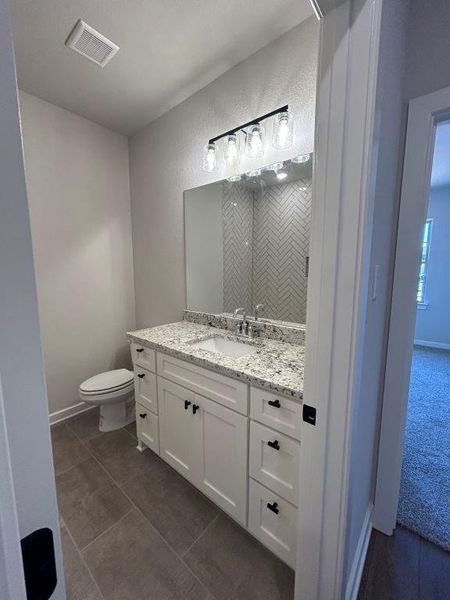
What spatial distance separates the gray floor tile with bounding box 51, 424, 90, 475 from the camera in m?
1.84

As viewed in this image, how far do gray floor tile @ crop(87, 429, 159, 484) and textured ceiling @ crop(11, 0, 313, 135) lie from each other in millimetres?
2617

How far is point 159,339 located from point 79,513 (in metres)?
1.03

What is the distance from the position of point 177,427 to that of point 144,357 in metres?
0.49

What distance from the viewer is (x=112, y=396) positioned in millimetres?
2045

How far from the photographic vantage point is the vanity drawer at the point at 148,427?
178cm

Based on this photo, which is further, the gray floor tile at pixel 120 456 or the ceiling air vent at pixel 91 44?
the gray floor tile at pixel 120 456

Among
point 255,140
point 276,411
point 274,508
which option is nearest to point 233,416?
point 276,411

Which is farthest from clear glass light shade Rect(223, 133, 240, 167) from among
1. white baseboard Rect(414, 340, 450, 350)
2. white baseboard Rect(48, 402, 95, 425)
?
white baseboard Rect(414, 340, 450, 350)

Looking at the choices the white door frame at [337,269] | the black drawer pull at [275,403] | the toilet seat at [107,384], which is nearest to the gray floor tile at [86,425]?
the toilet seat at [107,384]

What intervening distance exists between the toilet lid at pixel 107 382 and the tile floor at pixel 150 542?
1.56 feet

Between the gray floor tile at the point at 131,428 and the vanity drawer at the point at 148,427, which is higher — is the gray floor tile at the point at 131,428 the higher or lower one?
the lower one

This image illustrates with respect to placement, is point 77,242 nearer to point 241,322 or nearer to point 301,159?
point 241,322

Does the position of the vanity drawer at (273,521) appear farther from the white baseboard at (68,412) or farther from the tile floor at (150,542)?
the white baseboard at (68,412)

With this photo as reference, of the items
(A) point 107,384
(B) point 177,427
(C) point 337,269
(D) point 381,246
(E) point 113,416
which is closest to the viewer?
(C) point 337,269
